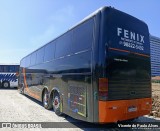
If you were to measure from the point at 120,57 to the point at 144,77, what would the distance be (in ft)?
4.66

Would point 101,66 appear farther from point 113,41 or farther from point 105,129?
point 105,129

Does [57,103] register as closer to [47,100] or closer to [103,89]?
[47,100]

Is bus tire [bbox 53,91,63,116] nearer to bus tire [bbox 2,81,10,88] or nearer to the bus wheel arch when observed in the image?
the bus wheel arch

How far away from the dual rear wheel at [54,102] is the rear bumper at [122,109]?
299cm

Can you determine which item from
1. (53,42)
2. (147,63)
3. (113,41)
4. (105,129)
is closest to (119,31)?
(113,41)

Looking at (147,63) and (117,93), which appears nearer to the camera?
(117,93)

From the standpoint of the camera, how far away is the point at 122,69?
21.2 feet

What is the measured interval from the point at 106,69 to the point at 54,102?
3.98 meters

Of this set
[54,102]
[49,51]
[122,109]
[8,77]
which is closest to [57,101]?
[54,102]

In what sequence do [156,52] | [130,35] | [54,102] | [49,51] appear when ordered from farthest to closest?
[156,52] → [49,51] → [54,102] → [130,35]

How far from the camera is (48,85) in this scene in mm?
10086

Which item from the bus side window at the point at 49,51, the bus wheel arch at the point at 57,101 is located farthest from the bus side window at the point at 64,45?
the bus wheel arch at the point at 57,101

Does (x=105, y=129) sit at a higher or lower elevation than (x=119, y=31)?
lower

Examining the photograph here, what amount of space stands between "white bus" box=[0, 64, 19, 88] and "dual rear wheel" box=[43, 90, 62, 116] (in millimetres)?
16766
